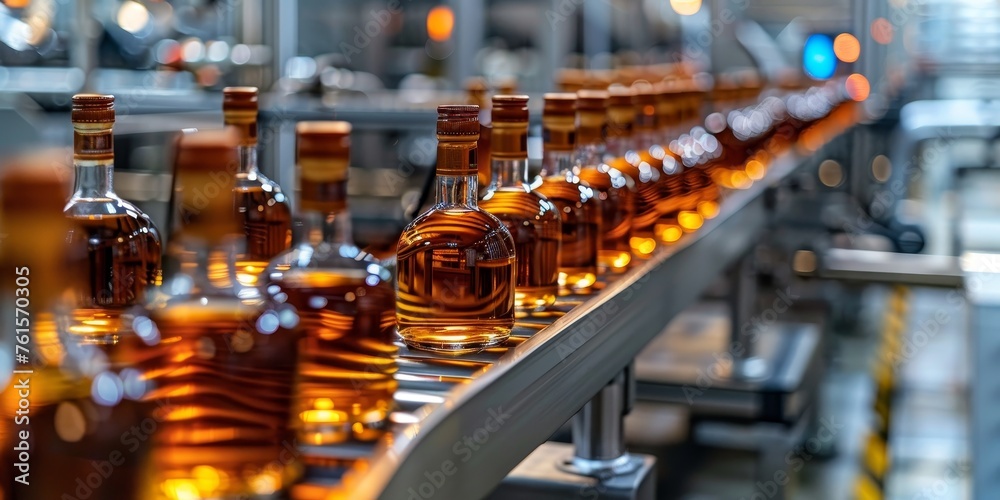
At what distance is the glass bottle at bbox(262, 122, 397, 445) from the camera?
726 millimetres

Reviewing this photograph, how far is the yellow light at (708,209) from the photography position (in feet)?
6.02

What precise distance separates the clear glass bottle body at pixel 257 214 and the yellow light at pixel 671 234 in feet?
2.14

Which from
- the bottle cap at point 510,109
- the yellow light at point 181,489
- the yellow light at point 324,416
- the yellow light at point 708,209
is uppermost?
the bottle cap at point 510,109

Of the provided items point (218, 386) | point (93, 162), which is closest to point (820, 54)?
point (93, 162)

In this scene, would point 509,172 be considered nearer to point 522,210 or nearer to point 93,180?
point 522,210

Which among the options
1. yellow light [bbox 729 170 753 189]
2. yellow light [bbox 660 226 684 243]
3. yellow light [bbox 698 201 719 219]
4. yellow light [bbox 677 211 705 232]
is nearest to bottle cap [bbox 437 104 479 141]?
yellow light [bbox 660 226 684 243]

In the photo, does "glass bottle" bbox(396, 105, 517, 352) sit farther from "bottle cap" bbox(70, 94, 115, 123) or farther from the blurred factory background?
the blurred factory background

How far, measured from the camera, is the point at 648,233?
151cm

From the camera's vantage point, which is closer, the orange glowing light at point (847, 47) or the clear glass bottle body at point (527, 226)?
the clear glass bottle body at point (527, 226)

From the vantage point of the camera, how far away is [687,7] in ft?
28.2

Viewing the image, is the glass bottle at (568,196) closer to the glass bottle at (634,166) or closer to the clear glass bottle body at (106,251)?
the glass bottle at (634,166)

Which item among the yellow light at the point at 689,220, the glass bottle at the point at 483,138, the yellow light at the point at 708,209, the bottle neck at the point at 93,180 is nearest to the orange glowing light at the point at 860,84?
the yellow light at the point at 708,209

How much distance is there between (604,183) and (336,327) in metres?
0.56

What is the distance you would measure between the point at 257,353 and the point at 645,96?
107 cm
